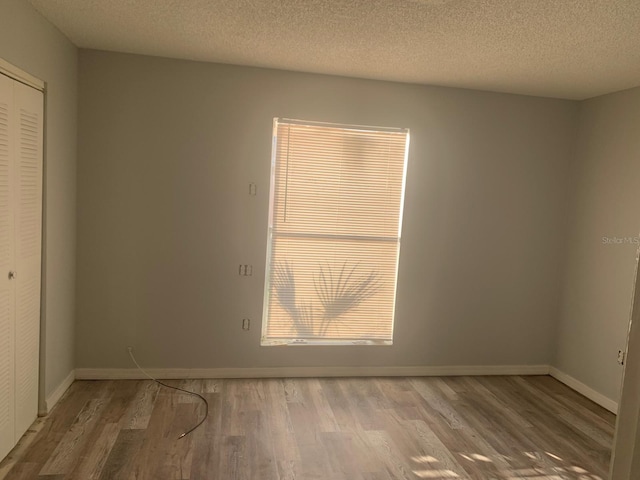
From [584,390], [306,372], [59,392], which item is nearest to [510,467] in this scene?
[584,390]

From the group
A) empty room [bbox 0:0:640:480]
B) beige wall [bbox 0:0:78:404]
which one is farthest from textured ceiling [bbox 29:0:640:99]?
beige wall [bbox 0:0:78:404]

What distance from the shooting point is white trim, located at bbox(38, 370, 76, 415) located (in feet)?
11.4

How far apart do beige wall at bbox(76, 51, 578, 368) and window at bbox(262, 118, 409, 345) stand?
0.11 meters

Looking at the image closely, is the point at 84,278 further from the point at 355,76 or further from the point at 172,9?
the point at 355,76

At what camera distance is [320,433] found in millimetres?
3438

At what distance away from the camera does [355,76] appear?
4.18 m

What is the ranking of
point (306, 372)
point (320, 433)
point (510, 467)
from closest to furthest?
point (510, 467) < point (320, 433) < point (306, 372)

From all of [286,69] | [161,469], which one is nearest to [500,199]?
[286,69]

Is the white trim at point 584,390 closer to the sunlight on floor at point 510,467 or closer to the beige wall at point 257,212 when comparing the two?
the beige wall at point 257,212

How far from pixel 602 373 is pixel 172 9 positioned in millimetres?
4162

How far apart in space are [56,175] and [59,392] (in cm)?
155

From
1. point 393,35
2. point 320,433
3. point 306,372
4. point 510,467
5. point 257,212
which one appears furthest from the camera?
point 306,372

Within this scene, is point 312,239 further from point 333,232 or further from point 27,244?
point 27,244

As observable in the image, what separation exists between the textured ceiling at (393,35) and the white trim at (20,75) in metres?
0.39
